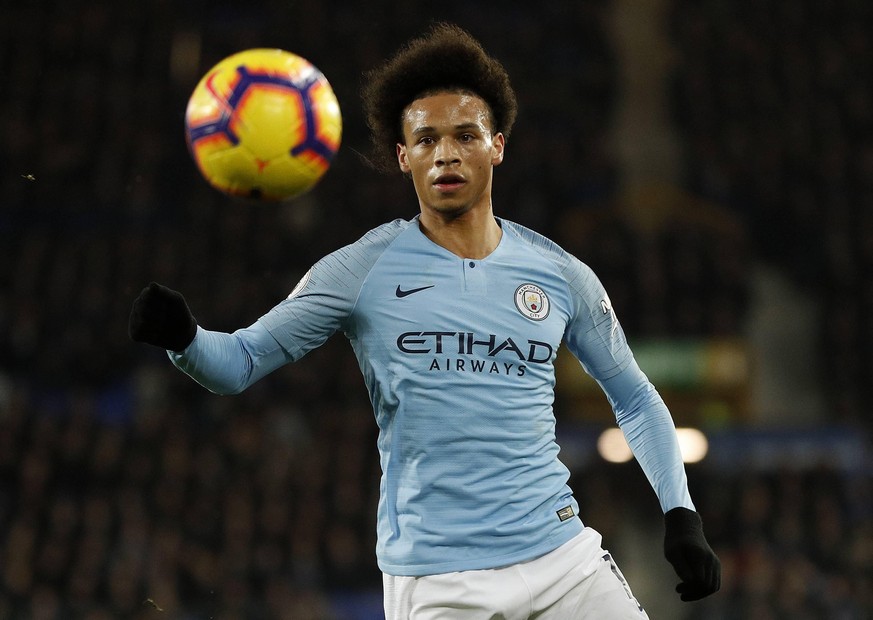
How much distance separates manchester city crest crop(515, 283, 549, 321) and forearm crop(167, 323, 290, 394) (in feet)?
1.94

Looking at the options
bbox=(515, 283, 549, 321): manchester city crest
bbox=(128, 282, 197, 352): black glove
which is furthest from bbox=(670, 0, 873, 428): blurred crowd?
bbox=(128, 282, 197, 352): black glove

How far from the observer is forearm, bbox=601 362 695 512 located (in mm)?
3088

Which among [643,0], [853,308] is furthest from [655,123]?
[853,308]

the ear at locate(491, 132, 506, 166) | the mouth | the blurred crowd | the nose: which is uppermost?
the blurred crowd

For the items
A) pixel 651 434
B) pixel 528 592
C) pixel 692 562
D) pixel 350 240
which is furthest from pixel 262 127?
pixel 350 240

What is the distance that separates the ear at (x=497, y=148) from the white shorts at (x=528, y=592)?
101 cm

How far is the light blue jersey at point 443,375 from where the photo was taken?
2.74m

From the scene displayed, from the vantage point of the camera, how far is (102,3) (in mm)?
14070

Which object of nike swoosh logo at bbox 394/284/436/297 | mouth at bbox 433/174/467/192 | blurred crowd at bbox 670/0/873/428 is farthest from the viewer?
blurred crowd at bbox 670/0/873/428

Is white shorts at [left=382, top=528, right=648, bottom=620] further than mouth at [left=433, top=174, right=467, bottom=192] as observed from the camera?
No

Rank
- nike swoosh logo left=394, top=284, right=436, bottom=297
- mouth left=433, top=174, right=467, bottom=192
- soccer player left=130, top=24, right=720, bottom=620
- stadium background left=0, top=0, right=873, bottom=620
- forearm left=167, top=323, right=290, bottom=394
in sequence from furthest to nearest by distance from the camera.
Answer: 1. stadium background left=0, top=0, right=873, bottom=620
2. mouth left=433, top=174, right=467, bottom=192
3. nike swoosh logo left=394, top=284, right=436, bottom=297
4. soccer player left=130, top=24, right=720, bottom=620
5. forearm left=167, top=323, right=290, bottom=394

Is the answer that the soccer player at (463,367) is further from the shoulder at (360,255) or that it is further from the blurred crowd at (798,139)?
the blurred crowd at (798,139)

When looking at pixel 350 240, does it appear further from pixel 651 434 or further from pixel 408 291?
pixel 408 291

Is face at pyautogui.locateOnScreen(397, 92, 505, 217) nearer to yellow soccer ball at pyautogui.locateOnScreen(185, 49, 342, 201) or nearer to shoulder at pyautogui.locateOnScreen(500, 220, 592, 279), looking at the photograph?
shoulder at pyautogui.locateOnScreen(500, 220, 592, 279)
